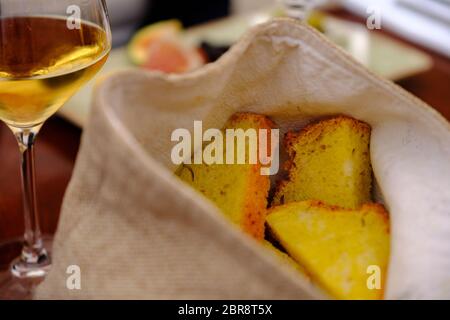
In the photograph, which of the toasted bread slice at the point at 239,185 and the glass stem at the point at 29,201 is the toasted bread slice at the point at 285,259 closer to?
the toasted bread slice at the point at 239,185

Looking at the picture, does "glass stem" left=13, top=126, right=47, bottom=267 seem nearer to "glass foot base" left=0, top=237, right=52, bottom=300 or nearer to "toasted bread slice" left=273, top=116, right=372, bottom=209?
"glass foot base" left=0, top=237, right=52, bottom=300

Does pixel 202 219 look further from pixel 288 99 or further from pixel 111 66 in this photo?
pixel 111 66

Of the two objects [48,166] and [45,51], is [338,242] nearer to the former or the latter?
[45,51]

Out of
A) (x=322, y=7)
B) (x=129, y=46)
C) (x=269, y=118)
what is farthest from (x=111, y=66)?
(x=269, y=118)

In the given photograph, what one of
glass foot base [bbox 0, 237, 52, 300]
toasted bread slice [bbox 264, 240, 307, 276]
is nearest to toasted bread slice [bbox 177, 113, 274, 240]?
toasted bread slice [bbox 264, 240, 307, 276]

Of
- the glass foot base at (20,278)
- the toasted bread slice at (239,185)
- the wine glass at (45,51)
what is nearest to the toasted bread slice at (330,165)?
the toasted bread slice at (239,185)

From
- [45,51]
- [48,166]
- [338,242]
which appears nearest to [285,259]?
[338,242]
